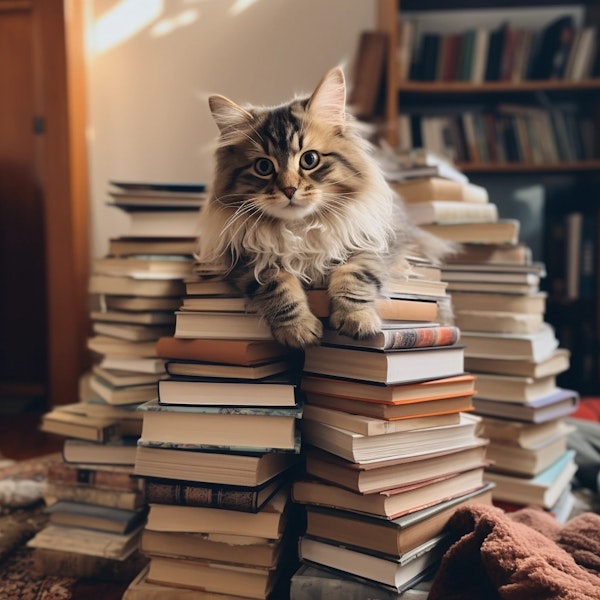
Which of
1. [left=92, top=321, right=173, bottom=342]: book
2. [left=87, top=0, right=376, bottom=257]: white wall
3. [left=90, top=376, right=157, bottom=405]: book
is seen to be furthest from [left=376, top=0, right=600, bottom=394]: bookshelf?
[left=90, top=376, right=157, bottom=405]: book

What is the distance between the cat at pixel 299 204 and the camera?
3.16 feet

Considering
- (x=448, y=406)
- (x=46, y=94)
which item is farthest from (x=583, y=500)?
(x=46, y=94)

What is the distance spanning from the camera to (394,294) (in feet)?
3.18

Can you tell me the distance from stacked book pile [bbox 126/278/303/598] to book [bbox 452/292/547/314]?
513mm

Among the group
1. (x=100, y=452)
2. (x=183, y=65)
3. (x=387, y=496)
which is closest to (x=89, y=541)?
(x=100, y=452)

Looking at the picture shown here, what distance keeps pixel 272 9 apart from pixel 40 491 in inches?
72.7

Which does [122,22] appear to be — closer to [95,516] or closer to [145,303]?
[145,303]

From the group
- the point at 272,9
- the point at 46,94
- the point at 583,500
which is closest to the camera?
the point at 583,500

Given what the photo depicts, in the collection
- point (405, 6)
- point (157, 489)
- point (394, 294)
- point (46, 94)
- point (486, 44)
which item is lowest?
point (157, 489)

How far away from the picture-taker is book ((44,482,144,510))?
1117 millimetres

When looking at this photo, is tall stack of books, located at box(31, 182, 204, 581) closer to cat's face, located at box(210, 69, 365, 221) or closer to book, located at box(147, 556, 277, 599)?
book, located at box(147, 556, 277, 599)

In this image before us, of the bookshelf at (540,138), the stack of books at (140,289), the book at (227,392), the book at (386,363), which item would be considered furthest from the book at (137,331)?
the bookshelf at (540,138)

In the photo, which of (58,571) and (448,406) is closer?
(448,406)

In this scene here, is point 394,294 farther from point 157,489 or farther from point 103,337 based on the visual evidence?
point 103,337
